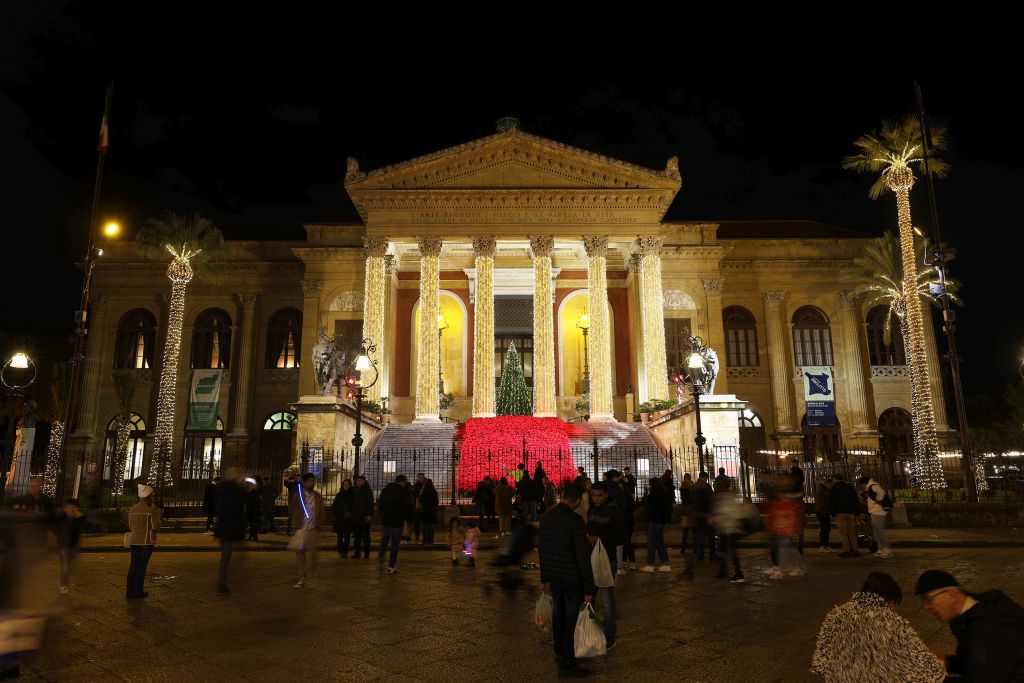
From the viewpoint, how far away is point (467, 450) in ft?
A: 79.2

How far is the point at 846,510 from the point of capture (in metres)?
12.2

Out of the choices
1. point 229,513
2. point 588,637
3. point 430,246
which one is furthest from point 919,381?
point 229,513

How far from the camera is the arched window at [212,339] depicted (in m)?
36.4

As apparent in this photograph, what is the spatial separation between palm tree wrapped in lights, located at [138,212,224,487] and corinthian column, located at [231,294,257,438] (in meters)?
4.21

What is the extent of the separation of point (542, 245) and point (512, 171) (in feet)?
12.3

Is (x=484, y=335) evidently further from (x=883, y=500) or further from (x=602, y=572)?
(x=602, y=572)

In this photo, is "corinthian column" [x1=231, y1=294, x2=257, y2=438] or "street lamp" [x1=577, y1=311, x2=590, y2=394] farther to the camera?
"corinthian column" [x1=231, y1=294, x2=257, y2=438]

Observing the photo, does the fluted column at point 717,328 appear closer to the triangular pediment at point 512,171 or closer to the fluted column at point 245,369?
the triangular pediment at point 512,171

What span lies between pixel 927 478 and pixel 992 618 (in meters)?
22.7

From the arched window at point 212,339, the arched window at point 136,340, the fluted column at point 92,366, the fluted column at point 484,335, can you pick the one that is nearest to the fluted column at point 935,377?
the fluted column at point 484,335

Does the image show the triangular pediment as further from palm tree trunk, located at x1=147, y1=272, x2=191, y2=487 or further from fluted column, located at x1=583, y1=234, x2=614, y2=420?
palm tree trunk, located at x1=147, y1=272, x2=191, y2=487

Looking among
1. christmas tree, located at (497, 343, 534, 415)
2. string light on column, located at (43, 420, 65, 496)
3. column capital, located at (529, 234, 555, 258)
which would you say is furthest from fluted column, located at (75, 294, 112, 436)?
column capital, located at (529, 234, 555, 258)

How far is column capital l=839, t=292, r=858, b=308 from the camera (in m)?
35.8

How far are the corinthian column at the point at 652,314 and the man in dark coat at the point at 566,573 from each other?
24.4 metres
